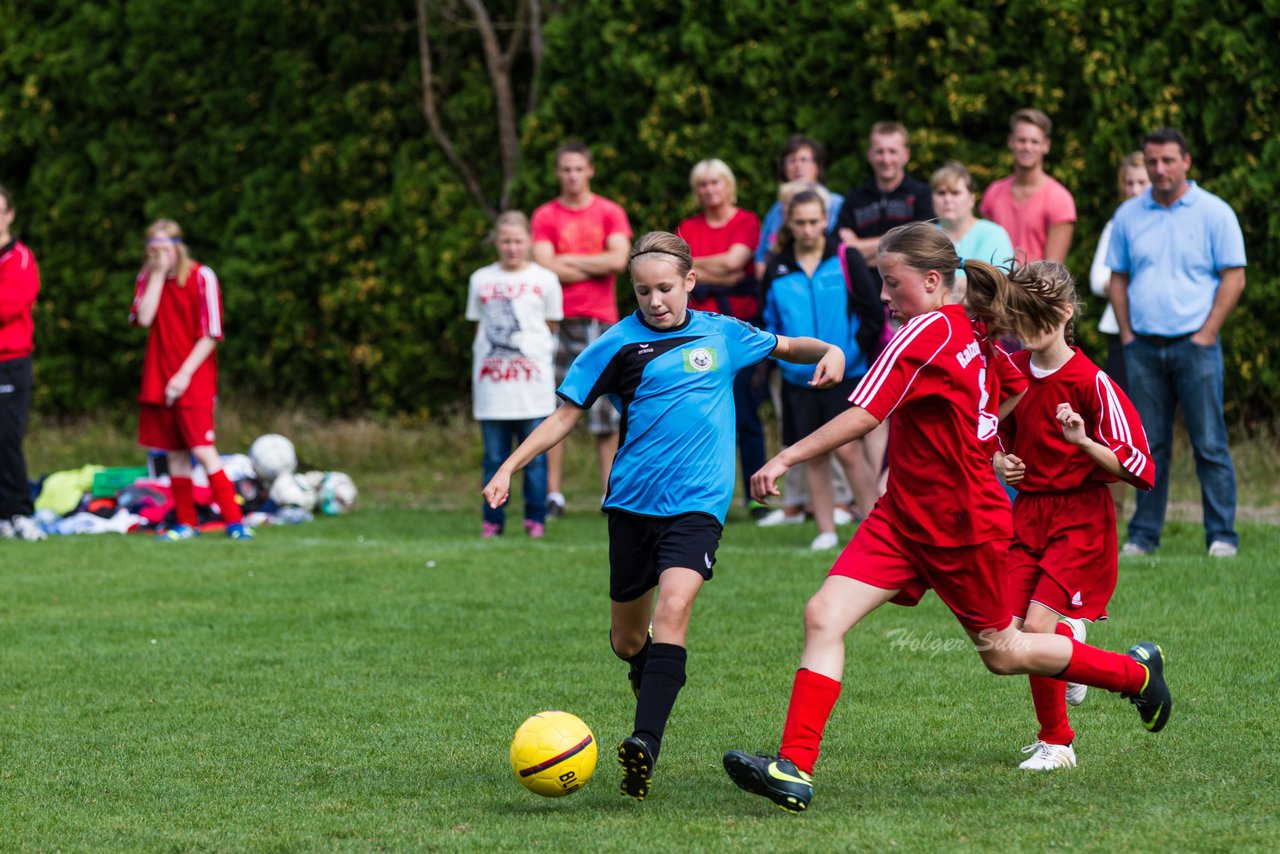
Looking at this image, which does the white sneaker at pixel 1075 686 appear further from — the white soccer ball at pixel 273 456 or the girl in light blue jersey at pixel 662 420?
the white soccer ball at pixel 273 456

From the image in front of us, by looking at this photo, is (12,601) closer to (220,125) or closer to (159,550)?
(159,550)

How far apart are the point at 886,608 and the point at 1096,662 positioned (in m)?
3.18

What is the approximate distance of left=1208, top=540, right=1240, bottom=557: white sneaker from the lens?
8.95m

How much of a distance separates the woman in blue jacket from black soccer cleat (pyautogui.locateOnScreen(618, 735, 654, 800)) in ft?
15.9

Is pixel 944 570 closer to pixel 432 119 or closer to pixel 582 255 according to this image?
pixel 582 255

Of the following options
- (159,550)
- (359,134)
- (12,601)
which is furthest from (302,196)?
(12,601)

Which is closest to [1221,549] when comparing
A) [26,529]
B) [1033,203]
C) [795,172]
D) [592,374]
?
[1033,203]

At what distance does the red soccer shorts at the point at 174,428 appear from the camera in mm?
10945

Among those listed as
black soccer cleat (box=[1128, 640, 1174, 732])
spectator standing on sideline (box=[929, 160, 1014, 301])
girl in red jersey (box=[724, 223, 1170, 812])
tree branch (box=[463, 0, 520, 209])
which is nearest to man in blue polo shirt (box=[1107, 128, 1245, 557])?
spectator standing on sideline (box=[929, 160, 1014, 301])

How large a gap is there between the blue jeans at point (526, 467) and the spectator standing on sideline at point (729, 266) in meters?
1.37

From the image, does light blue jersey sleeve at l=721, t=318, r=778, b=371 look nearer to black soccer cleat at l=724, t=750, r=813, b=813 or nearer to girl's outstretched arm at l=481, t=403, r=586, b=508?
girl's outstretched arm at l=481, t=403, r=586, b=508

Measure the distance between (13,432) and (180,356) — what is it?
1.32m

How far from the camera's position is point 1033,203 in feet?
33.1

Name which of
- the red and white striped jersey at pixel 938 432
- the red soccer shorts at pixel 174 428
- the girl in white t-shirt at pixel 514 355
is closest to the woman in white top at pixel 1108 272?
the girl in white t-shirt at pixel 514 355
